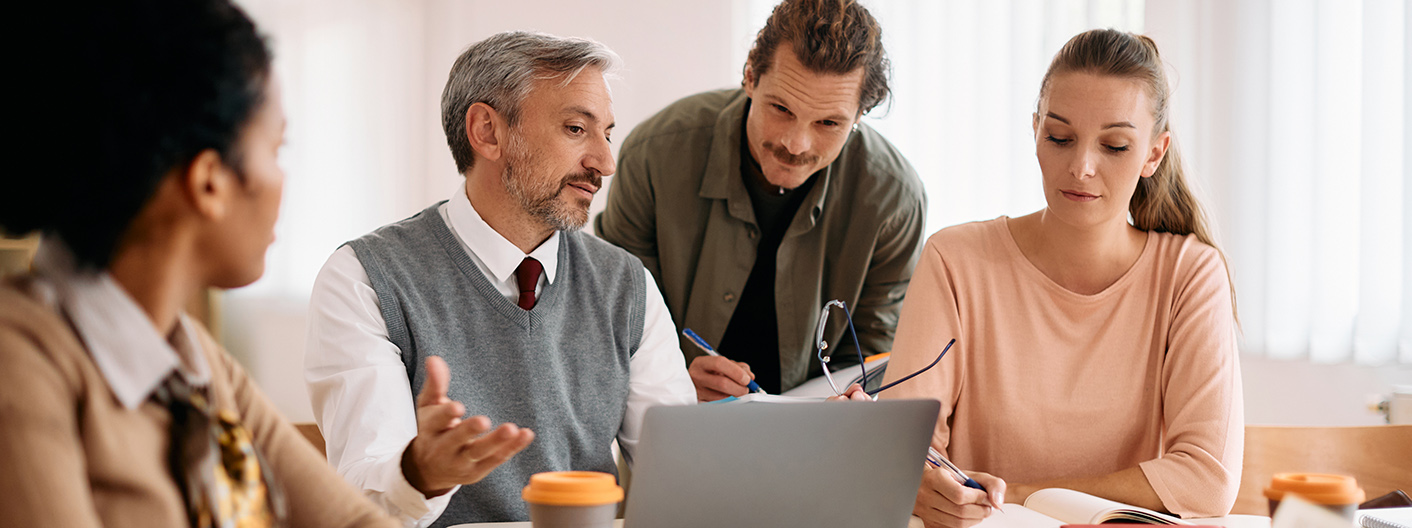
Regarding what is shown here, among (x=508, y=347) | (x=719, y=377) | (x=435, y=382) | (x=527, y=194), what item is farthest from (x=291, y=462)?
(x=719, y=377)

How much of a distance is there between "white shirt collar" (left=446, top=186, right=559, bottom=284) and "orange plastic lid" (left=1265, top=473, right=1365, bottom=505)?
1058mm

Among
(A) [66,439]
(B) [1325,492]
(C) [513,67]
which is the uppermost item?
(C) [513,67]

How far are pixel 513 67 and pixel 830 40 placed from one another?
2.21ft

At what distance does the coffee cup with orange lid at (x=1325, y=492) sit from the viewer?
32.6 inches

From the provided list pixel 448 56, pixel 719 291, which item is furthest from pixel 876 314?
pixel 448 56

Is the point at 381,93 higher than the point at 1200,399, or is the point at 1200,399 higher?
the point at 381,93

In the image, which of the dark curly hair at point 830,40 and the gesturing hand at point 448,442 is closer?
the gesturing hand at point 448,442

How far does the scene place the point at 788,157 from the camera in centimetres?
203

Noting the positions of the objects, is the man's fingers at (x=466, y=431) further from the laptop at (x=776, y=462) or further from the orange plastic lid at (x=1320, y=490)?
the orange plastic lid at (x=1320, y=490)

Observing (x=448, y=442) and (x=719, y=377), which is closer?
(x=448, y=442)

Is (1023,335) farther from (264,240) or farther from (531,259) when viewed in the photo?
(264,240)

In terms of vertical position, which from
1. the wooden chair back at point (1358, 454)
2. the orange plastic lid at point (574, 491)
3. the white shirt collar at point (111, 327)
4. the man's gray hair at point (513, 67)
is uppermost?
the man's gray hair at point (513, 67)

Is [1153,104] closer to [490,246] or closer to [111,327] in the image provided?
[490,246]

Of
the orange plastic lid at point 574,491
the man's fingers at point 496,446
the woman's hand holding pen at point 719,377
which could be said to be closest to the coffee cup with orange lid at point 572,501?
the orange plastic lid at point 574,491
